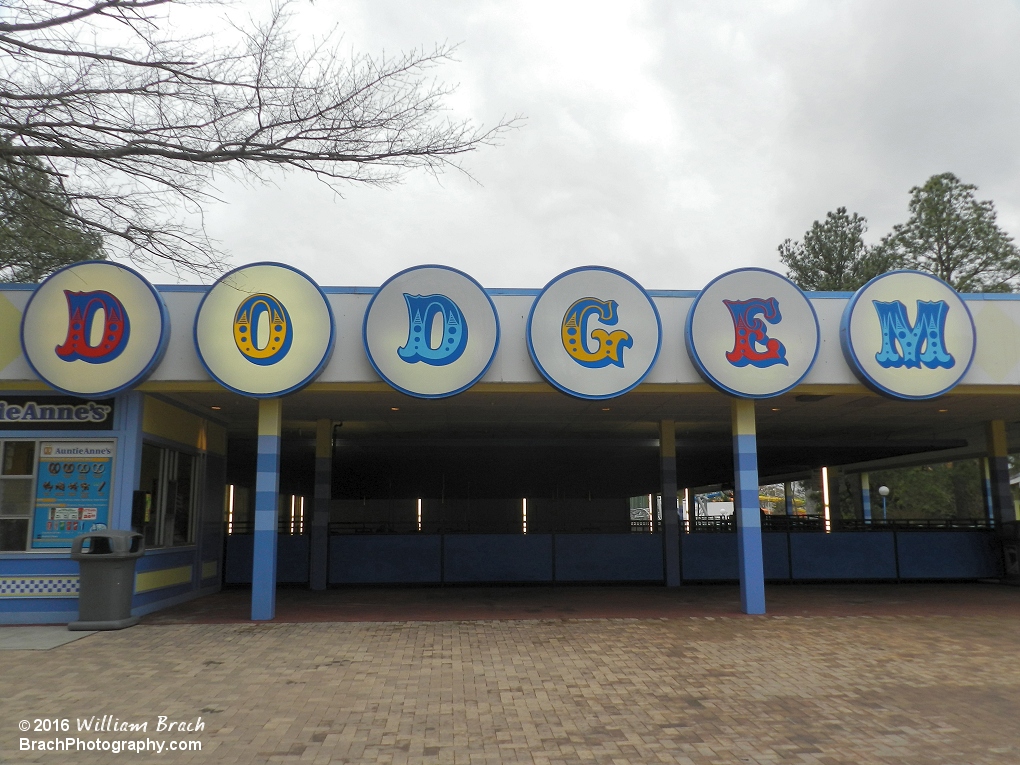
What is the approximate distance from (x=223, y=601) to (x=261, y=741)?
8.68 m

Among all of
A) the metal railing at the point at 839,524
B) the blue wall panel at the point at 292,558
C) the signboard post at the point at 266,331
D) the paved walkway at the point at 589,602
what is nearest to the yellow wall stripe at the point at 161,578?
the paved walkway at the point at 589,602

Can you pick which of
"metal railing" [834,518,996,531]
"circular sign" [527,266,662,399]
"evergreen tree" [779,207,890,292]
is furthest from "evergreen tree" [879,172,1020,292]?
"circular sign" [527,266,662,399]

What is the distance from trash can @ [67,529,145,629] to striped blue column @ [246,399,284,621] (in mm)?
1760

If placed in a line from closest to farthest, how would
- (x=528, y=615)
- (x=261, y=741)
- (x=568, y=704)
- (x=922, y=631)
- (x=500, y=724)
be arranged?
1. (x=261, y=741)
2. (x=500, y=724)
3. (x=568, y=704)
4. (x=922, y=631)
5. (x=528, y=615)

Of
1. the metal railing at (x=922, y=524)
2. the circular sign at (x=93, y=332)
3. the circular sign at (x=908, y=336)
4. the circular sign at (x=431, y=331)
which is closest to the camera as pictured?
the circular sign at (x=93, y=332)

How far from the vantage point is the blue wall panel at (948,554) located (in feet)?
55.2

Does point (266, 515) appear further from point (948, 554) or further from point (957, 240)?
point (957, 240)

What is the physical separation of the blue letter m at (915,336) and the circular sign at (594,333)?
12.2ft

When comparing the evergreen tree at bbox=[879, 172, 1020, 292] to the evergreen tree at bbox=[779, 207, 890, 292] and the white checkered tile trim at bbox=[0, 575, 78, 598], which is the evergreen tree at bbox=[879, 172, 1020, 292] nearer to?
the evergreen tree at bbox=[779, 207, 890, 292]

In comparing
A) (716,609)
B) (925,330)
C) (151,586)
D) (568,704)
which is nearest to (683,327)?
(925,330)

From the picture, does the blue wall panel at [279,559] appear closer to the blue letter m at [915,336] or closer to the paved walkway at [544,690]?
the paved walkway at [544,690]

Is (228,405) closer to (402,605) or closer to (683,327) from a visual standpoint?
(402,605)

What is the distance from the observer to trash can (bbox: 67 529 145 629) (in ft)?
34.6

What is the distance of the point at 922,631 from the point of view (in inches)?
414
